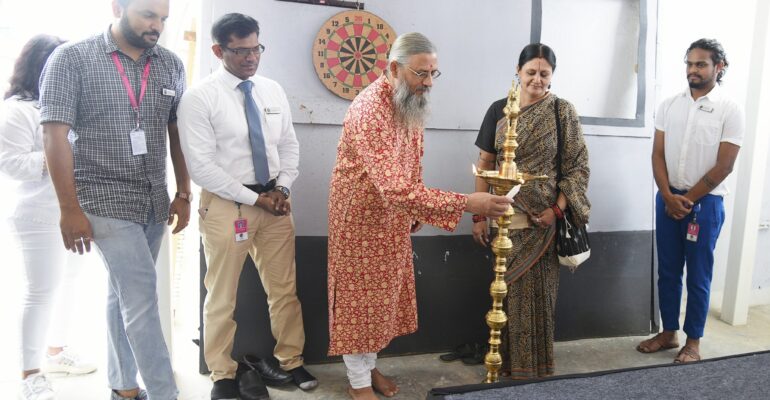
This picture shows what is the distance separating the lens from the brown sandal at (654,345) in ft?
10.9

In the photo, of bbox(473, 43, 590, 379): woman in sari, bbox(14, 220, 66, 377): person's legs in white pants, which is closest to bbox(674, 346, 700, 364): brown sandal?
bbox(473, 43, 590, 379): woman in sari

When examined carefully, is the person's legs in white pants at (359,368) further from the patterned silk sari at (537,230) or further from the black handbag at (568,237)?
the black handbag at (568,237)

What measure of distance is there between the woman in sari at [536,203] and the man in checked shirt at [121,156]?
162cm

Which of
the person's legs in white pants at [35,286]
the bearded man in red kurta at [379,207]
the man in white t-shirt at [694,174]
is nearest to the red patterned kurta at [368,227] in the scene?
the bearded man in red kurta at [379,207]

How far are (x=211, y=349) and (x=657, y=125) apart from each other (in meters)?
2.78

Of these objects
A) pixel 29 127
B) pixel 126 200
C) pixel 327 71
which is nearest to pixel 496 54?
pixel 327 71

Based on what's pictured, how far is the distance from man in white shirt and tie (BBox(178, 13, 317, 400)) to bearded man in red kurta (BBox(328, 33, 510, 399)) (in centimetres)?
34

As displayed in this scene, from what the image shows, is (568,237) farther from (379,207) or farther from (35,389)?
(35,389)

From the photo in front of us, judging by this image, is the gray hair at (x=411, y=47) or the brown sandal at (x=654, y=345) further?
the brown sandal at (x=654, y=345)

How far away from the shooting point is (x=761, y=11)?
140 inches

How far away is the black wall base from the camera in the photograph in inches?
113

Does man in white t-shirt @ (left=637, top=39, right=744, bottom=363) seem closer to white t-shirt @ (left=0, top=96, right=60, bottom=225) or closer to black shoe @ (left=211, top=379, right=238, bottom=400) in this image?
black shoe @ (left=211, top=379, right=238, bottom=400)

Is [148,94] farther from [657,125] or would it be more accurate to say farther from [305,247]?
[657,125]

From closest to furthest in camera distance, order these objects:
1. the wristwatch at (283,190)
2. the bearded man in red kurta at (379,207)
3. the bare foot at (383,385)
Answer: the bearded man in red kurta at (379,207) → the wristwatch at (283,190) → the bare foot at (383,385)
